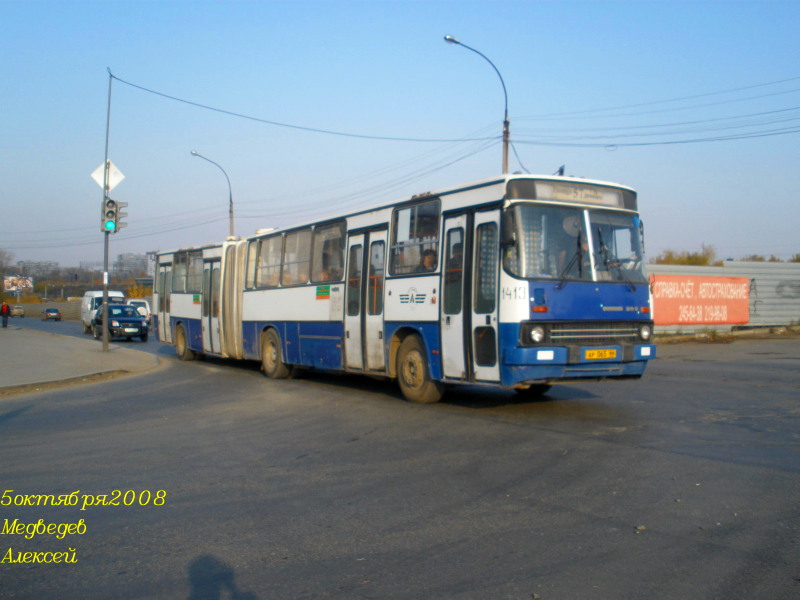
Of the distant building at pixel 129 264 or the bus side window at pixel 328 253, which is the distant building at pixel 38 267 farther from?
the bus side window at pixel 328 253

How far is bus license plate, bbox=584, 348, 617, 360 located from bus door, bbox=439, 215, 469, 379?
5.41 feet

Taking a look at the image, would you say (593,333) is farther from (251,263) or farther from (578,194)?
(251,263)

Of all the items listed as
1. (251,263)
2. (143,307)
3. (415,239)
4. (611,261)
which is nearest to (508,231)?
(611,261)

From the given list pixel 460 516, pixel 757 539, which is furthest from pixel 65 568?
pixel 757 539

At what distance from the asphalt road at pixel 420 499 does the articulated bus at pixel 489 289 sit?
2.47 feet

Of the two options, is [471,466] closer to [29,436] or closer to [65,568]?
[65,568]

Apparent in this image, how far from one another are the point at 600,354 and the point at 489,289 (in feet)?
5.58

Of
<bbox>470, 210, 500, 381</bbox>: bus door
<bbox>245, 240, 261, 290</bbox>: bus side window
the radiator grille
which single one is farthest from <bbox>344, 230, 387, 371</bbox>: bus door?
<bbox>245, 240, 261, 290</bbox>: bus side window

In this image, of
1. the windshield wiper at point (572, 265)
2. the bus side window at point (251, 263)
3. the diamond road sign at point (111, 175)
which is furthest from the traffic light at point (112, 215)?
the windshield wiper at point (572, 265)

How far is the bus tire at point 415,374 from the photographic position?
11406 millimetres

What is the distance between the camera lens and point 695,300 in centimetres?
3136

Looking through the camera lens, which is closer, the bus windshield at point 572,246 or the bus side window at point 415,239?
the bus windshield at point 572,246

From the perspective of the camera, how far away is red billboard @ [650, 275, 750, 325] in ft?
99.6

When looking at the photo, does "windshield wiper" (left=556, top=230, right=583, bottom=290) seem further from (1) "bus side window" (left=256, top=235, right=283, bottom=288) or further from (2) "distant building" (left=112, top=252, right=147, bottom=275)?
(2) "distant building" (left=112, top=252, right=147, bottom=275)
